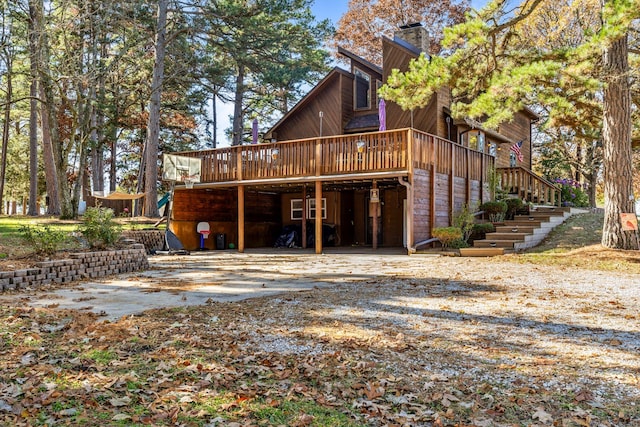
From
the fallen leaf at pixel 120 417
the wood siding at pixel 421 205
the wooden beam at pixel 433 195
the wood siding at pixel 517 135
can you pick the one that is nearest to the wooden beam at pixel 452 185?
the wooden beam at pixel 433 195

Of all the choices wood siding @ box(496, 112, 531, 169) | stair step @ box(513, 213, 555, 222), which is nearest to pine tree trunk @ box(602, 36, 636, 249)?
stair step @ box(513, 213, 555, 222)

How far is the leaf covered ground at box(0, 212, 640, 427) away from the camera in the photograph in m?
2.81

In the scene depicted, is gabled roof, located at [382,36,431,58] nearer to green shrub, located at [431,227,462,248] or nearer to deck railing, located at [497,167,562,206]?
deck railing, located at [497,167,562,206]

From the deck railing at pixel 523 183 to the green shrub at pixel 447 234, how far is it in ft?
17.8

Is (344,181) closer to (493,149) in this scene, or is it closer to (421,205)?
(421,205)

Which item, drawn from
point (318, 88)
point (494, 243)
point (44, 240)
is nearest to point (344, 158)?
point (494, 243)

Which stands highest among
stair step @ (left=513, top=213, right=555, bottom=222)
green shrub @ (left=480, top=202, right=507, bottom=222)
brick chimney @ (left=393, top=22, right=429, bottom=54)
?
brick chimney @ (left=393, top=22, right=429, bottom=54)

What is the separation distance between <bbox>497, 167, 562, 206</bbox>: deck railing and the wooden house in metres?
0.04

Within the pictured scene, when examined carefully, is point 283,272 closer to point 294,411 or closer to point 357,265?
point 357,265

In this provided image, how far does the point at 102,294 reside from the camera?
638 cm

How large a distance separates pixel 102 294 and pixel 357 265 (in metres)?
5.14

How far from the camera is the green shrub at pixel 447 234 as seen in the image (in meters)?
11.8

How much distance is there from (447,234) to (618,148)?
157 inches

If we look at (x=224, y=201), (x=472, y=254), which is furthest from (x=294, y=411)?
(x=224, y=201)
